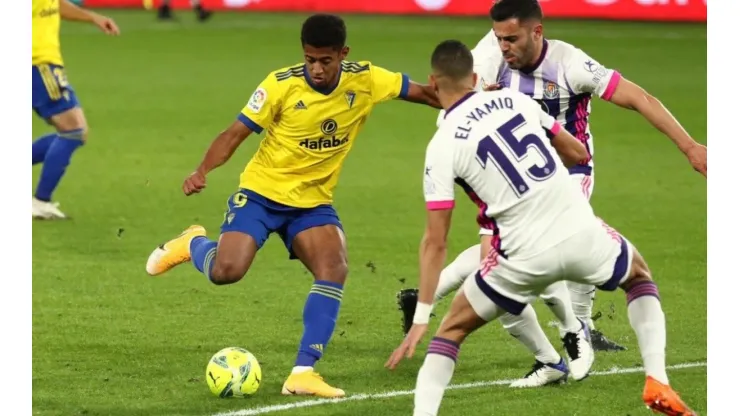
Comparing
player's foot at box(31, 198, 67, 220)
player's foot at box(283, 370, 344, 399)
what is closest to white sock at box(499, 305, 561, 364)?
player's foot at box(283, 370, 344, 399)

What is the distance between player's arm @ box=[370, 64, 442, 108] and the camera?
24.2 ft

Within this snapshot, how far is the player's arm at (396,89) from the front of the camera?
291 inches

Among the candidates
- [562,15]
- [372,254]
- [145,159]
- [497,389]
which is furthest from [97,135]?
[562,15]

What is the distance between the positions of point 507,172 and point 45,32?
6.68m

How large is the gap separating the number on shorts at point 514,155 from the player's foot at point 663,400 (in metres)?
1.04

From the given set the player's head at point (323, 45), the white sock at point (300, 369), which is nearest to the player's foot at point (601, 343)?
the white sock at point (300, 369)

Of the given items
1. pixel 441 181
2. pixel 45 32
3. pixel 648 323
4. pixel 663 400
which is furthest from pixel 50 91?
pixel 663 400

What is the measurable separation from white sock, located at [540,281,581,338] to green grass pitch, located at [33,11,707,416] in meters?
0.31

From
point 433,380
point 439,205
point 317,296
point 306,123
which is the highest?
point 306,123

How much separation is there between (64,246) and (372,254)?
7.86ft

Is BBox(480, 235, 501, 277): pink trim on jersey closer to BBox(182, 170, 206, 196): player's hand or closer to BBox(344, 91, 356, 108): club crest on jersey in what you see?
BBox(344, 91, 356, 108): club crest on jersey

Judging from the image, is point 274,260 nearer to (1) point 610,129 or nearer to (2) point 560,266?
(2) point 560,266

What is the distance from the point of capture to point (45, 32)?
1155 centimetres

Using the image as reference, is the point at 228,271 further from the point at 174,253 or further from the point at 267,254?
the point at 267,254
